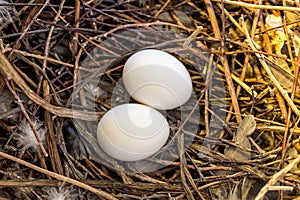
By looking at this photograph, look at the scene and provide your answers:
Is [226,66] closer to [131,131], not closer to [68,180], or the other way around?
[131,131]

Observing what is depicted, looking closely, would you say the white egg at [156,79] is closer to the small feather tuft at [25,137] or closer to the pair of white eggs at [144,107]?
the pair of white eggs at [144,107]

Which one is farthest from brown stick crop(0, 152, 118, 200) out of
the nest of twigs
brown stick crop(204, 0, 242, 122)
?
brown stick crop(204, 0, 242, 122)

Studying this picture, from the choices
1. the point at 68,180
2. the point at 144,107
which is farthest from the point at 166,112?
the point at 68,180

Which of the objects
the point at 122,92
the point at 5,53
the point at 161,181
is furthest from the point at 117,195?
the point at 5,53

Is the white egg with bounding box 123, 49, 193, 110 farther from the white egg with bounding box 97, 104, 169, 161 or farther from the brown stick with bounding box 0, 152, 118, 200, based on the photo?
the brown stick with bounding box 0, 152, 118, 200

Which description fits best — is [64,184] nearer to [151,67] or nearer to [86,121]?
[86,121]

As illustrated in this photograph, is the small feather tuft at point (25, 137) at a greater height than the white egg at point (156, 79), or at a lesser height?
lesser

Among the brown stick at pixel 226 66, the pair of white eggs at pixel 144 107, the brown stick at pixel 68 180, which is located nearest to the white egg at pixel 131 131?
the pair of white eggs at pixel 144 107
